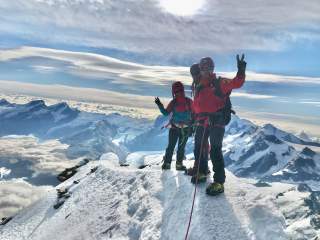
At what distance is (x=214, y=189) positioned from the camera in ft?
54.2

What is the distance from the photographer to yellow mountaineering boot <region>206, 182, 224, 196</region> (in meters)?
16.5

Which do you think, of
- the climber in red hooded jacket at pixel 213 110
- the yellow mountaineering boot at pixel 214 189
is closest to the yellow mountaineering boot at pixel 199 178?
the climber in red hooded jacket at pixel 213 110

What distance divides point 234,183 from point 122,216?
197 inches

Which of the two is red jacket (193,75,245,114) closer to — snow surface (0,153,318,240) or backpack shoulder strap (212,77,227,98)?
backpack shoulder strap (212,77,227,98)

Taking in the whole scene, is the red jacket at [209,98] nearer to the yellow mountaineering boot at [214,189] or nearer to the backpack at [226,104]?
the backpack at [226,104]

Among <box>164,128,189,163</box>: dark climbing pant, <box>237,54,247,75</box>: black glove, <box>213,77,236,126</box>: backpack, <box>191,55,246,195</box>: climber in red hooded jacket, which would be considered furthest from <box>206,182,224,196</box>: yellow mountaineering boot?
<box>164,128,189,163</box>: dark climbing pant

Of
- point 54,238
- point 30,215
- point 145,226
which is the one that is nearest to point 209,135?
point 145,226

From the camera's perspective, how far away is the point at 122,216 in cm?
1798

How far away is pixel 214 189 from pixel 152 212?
8.56 ft

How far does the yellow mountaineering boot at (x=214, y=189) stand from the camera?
1645 centimetres

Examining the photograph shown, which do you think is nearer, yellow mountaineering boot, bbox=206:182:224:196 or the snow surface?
the snow surface

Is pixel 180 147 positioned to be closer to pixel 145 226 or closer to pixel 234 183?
pixel 234 183

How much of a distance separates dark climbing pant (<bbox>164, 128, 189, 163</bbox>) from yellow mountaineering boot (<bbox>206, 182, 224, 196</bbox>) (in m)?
6.52

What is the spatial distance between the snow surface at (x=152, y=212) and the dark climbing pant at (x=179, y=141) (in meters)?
1.30
